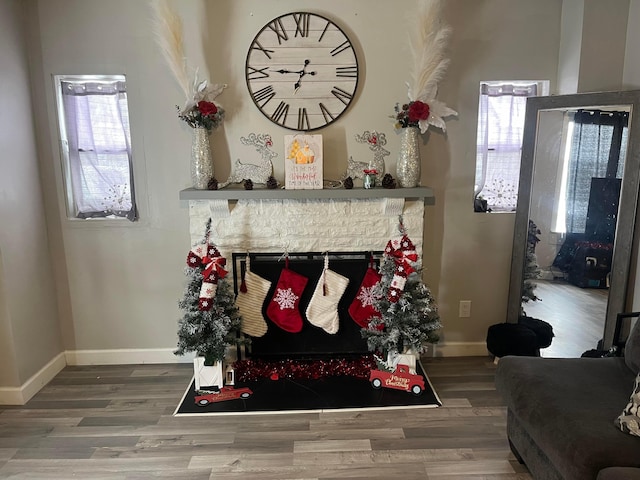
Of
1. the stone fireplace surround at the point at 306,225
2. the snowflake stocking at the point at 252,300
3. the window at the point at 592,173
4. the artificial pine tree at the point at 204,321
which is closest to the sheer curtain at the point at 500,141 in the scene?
the window at the point at 592,173

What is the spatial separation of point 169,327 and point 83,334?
0.63m

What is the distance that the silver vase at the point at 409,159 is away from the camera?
300 centimetres

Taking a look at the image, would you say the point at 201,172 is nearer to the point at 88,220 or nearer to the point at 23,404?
the point at 88,220

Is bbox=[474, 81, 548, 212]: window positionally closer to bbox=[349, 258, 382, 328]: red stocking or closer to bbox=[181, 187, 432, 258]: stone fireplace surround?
bbox=[181, 187, 432, 258]: stone fireplace surround

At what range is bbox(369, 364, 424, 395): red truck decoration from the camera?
2896 mm

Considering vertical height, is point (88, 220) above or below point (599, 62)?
below

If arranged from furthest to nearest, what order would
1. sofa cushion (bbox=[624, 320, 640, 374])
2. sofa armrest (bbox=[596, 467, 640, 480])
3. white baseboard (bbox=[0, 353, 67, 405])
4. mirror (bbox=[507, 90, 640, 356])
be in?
1. white baseboard (bbox=[0, 353, 67, 405])
2. mirror (bbox=[507, 90, 640, 356])
3. sofa cushion (bbox=[624, 320, 640, 374])
4. sofa armrest (bbox=[596, 467, 640, 480])

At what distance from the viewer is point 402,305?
2.86 m

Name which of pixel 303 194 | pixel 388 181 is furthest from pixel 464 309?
pixel 303 194

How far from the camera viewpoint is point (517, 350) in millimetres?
3131

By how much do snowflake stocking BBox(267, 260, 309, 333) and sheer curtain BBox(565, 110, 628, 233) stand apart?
5.91ft

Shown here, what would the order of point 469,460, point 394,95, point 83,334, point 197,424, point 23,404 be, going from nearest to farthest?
point 469,460 < point 197,424 < point 23,404 < point 394,95 < point 83,334

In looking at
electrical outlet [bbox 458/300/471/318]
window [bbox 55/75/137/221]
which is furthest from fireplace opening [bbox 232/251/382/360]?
window [bbox 55/75/137/221]

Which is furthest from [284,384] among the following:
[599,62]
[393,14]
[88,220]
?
[599,62]
